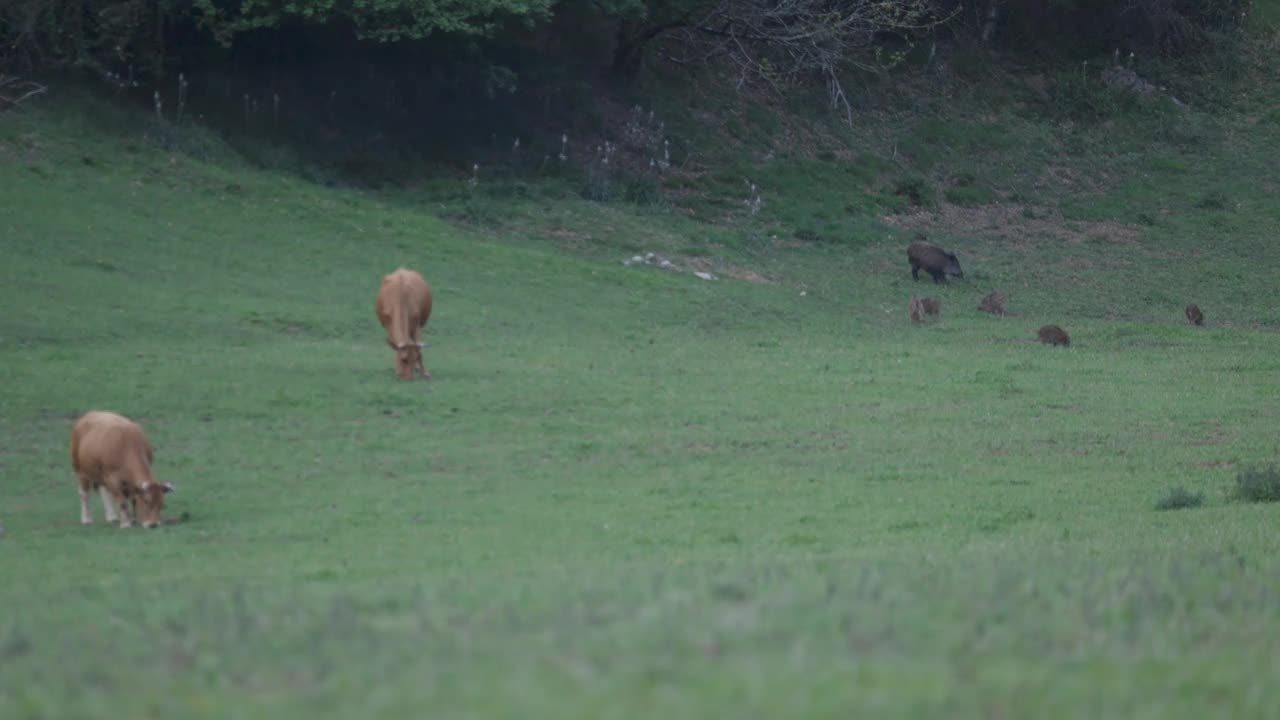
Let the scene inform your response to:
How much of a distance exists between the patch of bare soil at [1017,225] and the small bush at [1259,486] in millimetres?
24600

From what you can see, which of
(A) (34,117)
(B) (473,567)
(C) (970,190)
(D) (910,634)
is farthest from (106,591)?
(C) (970,190)

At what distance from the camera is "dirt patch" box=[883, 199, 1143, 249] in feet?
131

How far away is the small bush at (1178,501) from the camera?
1445 cm

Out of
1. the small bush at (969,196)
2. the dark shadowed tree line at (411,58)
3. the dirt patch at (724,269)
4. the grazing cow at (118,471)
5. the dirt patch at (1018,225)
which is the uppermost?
the dark shadowed tree line at (411,58)

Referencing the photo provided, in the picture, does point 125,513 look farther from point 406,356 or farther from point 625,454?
point 406,356

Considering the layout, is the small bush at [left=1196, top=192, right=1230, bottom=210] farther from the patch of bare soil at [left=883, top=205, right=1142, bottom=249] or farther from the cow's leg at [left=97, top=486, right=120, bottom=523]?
the cow's leg at [left=97, top=486, right=120, bottom=523]

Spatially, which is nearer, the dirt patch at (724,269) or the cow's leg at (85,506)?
the cow's leg at (85,506)

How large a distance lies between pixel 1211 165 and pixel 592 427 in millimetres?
34767

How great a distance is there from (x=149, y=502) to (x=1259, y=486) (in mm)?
10856

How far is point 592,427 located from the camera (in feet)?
62.1

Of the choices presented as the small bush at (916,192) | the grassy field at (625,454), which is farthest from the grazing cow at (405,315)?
the small bush at (916,192)

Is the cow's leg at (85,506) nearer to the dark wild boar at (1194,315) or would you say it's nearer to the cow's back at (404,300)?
the cow's back at (404,300)

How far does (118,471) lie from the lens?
45.5 ft

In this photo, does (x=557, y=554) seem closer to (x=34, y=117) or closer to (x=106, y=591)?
(x=106, y=591)
